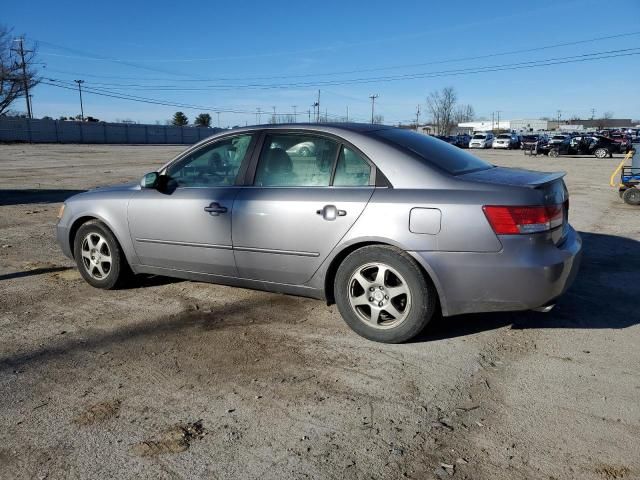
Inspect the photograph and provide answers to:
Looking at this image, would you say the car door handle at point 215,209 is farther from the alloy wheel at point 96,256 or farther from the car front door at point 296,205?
the alloy wheel at point 96,256

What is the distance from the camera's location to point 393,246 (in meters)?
3.71

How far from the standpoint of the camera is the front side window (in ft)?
14.8

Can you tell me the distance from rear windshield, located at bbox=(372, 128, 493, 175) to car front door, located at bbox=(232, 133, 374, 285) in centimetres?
38

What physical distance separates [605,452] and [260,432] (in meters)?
1.68

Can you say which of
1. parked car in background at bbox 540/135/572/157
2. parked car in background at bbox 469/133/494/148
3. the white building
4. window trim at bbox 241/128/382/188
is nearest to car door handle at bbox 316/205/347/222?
window trim at bbox 241/128/382/188

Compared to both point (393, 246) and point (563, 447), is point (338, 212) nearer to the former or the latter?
point (393, 246)

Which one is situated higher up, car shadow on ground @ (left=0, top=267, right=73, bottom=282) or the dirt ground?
car shadow on ground @ (left=0, top=267, right=73, bottom=282)

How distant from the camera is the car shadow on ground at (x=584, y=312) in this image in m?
4.18

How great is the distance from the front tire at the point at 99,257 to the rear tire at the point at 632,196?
1088 cm

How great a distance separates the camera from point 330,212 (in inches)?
153

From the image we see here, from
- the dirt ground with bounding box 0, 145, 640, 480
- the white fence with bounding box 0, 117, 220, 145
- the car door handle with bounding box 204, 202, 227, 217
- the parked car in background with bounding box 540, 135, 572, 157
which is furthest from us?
the white fence with bounding box 0, 117, 220, 145

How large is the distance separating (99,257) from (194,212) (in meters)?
1.29

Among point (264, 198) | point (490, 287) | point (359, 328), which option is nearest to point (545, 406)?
point (490, 287)

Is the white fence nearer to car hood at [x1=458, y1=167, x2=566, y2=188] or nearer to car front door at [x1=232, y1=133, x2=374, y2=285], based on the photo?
car front door at [x1=232, y1=133, x2=374, y2=285]
